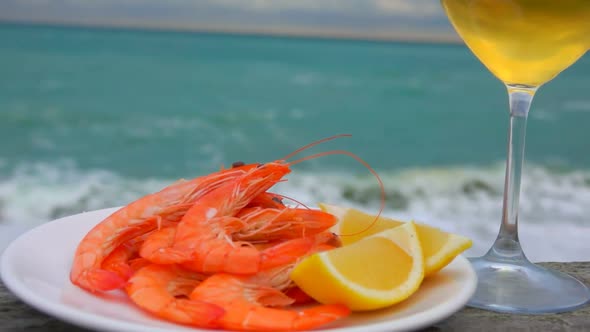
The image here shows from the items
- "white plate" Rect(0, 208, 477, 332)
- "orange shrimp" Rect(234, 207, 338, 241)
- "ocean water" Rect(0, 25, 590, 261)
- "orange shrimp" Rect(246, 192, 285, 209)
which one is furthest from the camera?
"ocean water" Rect(0, 25, 590, 261)

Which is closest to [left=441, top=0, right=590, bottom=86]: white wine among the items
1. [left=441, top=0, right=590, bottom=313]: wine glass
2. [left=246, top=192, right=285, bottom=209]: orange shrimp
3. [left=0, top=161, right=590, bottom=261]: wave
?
[left=441, top=0, right=590, bottom=313]: wine glass

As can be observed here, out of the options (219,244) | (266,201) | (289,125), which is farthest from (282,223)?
(289,125)

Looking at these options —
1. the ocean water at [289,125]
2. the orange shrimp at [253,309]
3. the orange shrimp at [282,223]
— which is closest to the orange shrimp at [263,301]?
the orange shrimp at [253,309]

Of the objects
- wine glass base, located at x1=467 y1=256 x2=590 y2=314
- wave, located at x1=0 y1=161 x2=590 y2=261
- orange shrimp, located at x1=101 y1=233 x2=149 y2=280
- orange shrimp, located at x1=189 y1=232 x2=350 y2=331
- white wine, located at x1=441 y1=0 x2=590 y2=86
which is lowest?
wave, located at x1=0 y1=161 x2=590 y2=261

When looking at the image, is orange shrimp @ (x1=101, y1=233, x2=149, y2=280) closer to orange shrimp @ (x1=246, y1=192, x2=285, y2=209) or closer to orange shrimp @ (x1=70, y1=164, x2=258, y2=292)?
orange shrimp @ (x1=70, y1=164, x2=258, y2=292)

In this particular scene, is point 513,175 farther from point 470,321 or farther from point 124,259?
point 124,259

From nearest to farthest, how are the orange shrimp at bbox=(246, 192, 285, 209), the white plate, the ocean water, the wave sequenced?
the white plate → the orange shrimp at bbox=(246, 192, 285, 209) → the wave → the ocean water
